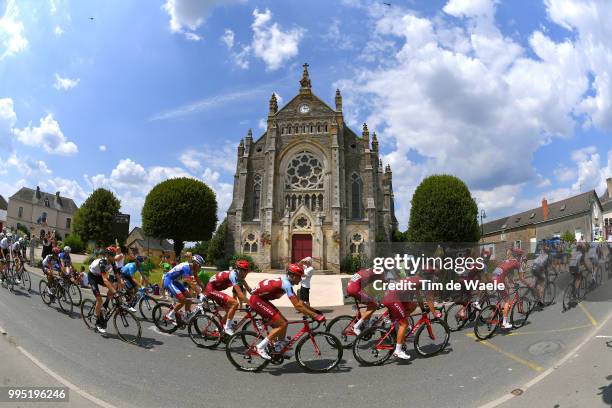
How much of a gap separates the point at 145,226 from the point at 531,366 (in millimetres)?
→ 39899

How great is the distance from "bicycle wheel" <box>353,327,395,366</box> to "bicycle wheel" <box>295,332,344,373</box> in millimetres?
516

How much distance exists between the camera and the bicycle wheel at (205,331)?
8477 millimetres

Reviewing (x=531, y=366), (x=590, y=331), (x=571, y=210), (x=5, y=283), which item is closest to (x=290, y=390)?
(x=531, y=366)

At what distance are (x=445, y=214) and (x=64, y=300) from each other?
28141 mm

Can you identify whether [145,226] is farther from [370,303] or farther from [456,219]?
[370,303]

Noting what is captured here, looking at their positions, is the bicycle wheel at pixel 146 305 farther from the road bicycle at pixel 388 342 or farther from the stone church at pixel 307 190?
the stone church at pixel 307 190

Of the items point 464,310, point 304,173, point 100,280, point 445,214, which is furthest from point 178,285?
point 304,173

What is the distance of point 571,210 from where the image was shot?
45375 millimetres

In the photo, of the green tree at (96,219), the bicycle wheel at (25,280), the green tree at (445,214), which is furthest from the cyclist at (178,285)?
the green tree at (96,219)

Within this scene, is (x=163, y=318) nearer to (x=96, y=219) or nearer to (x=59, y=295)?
(x=59, y=295)

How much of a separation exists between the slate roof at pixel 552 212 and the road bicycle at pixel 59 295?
5065 cm

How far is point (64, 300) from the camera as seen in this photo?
11.7m

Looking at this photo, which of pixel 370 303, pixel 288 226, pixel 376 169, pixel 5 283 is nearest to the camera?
pixel 370 303

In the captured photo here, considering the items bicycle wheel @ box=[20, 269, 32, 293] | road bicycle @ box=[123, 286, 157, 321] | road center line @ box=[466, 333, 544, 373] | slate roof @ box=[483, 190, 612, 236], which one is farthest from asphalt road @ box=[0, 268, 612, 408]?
slate roof @ box=[483, 190, 612, 236]
